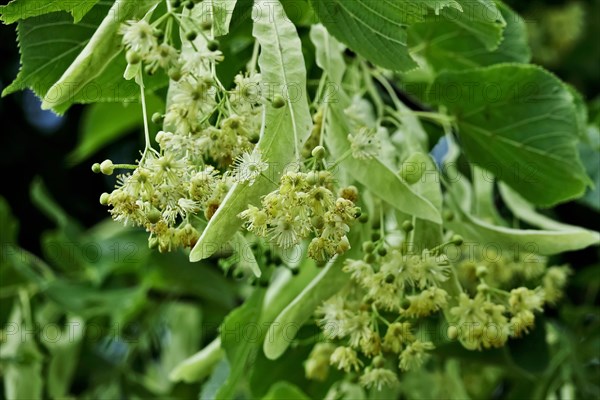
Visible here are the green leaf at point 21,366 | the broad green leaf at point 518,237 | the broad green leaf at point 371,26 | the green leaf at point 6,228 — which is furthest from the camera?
the green leaf at point 6,228

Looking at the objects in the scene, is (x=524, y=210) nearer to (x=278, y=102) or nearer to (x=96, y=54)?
(x=278, y=102)

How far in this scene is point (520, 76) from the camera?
136cm

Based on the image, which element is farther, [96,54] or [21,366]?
[21,366]

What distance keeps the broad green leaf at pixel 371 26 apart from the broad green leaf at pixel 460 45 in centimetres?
43

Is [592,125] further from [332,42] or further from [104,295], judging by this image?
[104,295]

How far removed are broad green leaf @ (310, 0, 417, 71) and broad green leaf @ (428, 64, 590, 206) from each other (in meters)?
0.29

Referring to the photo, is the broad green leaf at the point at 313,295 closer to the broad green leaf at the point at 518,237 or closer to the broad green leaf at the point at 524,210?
the broad green leaf at the point at 518,237

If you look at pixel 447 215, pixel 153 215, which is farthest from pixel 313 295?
pixel 153 215

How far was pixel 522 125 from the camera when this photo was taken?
1396 mm

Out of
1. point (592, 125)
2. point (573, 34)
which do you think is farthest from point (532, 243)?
point (573, 34)

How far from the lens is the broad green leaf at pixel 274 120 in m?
0.88

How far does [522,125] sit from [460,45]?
10.9 inches

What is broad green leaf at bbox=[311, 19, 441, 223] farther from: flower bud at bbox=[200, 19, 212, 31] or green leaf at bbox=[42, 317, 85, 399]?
green leaf at bbox=[42, 317, 85, 399]

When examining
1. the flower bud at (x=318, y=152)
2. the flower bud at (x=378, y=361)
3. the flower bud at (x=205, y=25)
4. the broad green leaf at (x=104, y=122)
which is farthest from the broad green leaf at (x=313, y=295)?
the broad green leaf at (x=104, y=122)
